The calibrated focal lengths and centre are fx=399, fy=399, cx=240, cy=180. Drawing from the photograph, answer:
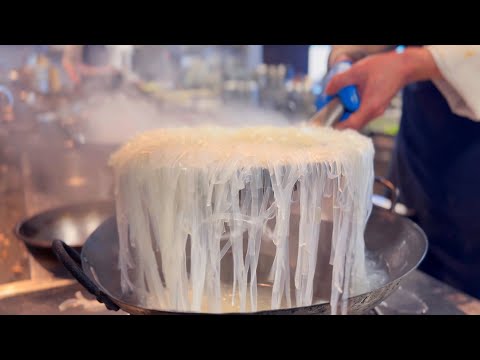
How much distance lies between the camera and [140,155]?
98 centimetres

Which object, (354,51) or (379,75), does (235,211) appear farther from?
(354,51)

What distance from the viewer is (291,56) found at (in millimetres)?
5969

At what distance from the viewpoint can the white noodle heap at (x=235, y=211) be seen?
2.98ft

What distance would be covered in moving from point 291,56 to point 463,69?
4.88 meters

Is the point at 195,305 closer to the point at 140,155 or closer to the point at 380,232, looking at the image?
the point at 140,155

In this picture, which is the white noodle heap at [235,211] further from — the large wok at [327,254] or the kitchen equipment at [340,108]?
the kitchen equipment at [340,108]

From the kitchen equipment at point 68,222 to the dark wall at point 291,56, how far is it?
480 cm

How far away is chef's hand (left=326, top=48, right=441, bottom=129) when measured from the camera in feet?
4.47

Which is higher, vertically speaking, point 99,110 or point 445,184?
point 99,110

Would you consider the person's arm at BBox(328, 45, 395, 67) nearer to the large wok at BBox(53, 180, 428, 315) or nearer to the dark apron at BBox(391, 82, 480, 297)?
the dark apron at BBox(391, 82, 480, 297)

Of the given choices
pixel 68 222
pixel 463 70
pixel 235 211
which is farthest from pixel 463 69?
pixel 68 222

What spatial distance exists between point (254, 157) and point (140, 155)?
0.93ft

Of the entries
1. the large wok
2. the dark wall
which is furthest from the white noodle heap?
the dark wall

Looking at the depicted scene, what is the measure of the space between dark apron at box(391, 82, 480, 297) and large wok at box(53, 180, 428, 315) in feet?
1.57
